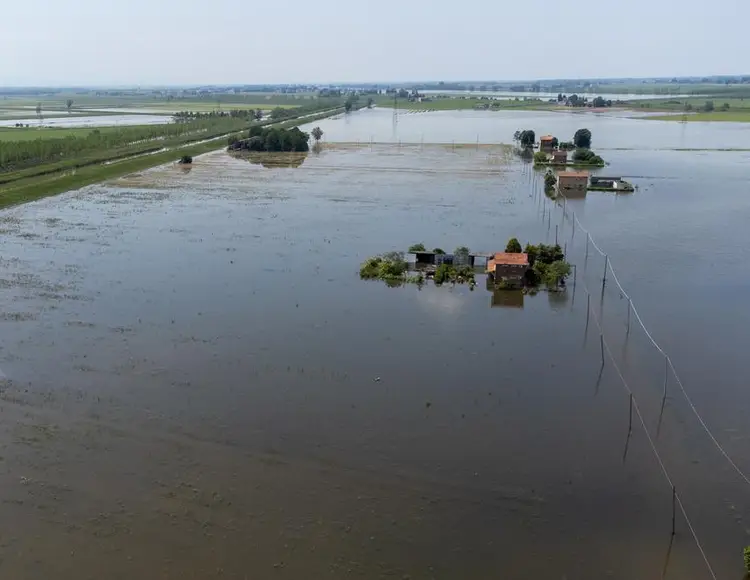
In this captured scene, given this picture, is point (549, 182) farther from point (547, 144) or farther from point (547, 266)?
point (547, 266)

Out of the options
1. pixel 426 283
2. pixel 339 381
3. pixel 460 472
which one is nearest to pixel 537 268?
pixel 426 283

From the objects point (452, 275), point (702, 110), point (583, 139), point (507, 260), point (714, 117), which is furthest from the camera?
point (702, 110)

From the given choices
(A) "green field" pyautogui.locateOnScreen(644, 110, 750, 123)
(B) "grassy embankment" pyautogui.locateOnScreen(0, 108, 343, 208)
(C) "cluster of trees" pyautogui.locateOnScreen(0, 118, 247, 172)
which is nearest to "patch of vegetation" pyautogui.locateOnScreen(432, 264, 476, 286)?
(B) "grassy embankment" pyautogui.locateOnScreen(0, 108, 343, 208)

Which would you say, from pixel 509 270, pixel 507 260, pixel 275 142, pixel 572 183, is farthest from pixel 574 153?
pixel 509 270

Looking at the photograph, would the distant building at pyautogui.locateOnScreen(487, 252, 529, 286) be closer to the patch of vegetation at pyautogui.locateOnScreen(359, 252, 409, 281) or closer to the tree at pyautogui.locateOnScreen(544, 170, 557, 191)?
the patch of vegetation at pyautogui.locateOnScreen(359, 252, 409, 281)


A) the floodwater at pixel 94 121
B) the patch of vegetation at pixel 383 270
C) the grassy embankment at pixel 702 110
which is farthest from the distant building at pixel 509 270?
the grassy embankment at pixel 702 110

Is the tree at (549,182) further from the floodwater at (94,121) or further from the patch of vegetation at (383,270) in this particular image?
the floodwater at (94,121)
